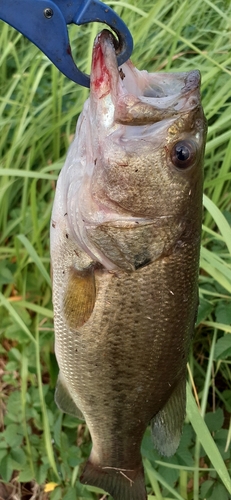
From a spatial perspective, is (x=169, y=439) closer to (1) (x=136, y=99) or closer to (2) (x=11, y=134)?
(1) (x=136, y=99)

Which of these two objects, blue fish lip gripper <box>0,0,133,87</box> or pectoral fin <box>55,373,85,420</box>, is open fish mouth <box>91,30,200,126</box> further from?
pectoral fin <box>55,373,85,420</box>

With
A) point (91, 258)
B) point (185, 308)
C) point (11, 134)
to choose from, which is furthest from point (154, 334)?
point (11, 134)

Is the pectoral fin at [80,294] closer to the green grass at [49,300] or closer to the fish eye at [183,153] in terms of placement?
the fish eye at [183,153]

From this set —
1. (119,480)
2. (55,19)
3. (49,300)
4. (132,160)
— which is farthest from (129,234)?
(49,300)

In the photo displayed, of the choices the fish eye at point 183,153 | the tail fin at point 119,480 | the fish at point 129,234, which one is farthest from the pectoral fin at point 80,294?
the tail fin at point 119,480

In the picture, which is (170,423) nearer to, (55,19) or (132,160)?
(132,160)

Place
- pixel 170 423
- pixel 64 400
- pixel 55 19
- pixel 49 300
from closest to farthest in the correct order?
1. pixel 55 19
2. pixel 170 423
3. pixel 64 400
4. pixel 49 300
